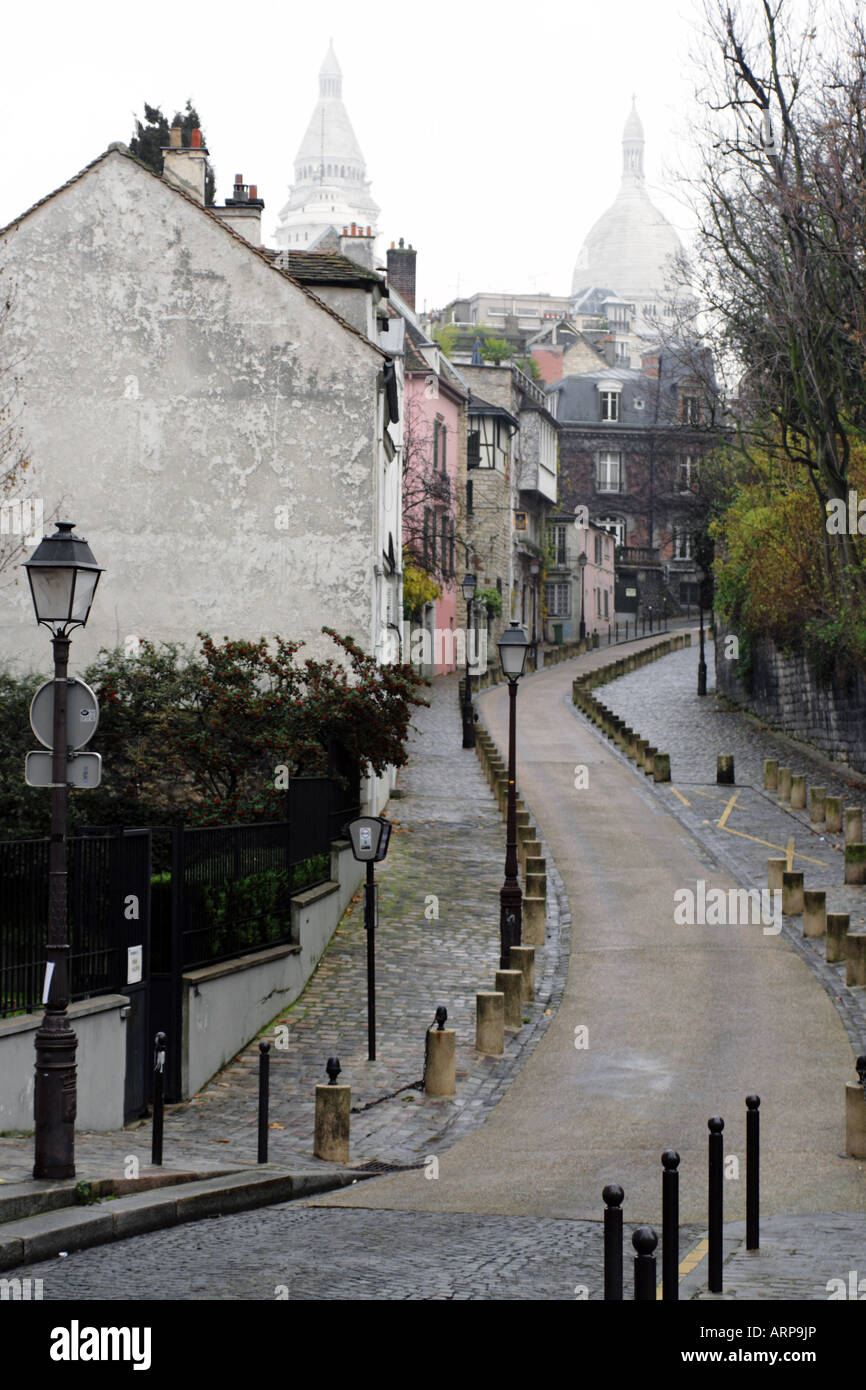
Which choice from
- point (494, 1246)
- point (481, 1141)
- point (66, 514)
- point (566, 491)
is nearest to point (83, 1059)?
point (481, 1141)

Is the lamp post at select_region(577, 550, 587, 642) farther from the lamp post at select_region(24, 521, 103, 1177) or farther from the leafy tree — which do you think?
the lamp post at select_region(24, 521, 103, 1177)

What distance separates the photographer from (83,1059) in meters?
13.0

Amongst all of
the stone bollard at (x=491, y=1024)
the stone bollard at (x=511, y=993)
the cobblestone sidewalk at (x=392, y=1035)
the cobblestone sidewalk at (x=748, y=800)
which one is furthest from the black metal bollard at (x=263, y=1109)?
the cobblestone sidewalk at (x=748, y=800)

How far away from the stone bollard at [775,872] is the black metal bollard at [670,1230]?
628 inches

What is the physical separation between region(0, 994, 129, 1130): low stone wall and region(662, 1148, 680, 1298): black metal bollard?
5624mm

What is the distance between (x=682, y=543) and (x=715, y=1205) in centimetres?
8128

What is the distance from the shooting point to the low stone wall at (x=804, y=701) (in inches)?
1367

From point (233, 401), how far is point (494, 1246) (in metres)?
18.4

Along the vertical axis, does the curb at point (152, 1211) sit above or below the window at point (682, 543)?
below

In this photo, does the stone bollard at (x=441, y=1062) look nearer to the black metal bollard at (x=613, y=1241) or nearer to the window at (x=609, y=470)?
the black metal bollard at (x=613, y=1241)

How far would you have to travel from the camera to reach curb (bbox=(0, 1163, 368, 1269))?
8984 millimetres

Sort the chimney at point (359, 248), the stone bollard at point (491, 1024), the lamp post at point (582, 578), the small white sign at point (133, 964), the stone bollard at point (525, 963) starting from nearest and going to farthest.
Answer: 1. the small white sign at point (133, 964)
2. the stone bollard at point (491, 1024)
3. the stone bollard at point (525, 963)
4. the chimney at point (359, 248)
5. the lamp post at point (582, 578)

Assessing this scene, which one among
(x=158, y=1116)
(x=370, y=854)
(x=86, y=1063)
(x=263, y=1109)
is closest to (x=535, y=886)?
(x=370, y=854)

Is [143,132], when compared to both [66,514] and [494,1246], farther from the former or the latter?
[494,1246]
